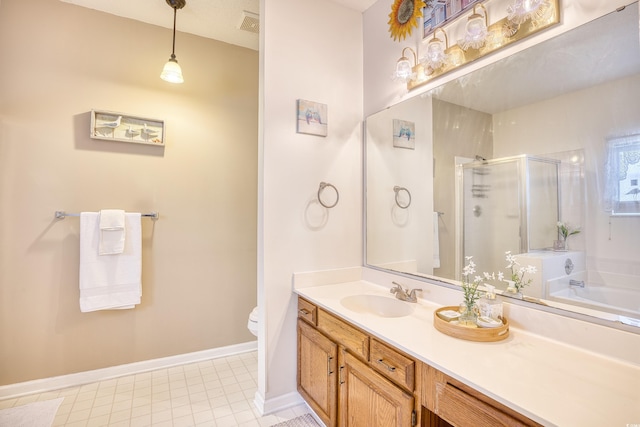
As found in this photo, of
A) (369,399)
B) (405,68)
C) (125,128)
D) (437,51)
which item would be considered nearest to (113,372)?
(125,128)

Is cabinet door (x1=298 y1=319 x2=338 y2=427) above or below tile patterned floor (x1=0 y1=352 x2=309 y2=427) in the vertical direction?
above

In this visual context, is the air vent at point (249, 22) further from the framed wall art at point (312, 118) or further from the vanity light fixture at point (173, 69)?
the framed wall art at point (312, 118)

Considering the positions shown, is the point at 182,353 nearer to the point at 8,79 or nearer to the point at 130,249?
Answer: the point at 130,249

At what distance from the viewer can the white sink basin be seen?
1736 millimetres

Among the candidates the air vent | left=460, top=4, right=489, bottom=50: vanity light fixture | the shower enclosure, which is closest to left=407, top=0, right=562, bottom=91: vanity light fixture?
left=460, top=4, right=489, bottom=50: vanity light fixture

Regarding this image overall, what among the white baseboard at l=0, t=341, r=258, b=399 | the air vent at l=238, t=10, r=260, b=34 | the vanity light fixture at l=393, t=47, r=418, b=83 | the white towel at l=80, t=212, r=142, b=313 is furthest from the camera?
the air vent at l=238, t=10, r=260, b=34

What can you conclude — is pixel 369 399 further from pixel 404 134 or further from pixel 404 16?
pixel 404 16

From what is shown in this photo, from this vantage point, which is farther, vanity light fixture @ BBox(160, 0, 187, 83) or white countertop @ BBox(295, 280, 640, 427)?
vanity light fixture @ BBox(160, 0, 187, 83)

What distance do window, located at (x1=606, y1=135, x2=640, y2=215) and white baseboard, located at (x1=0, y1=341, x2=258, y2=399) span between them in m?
2.77

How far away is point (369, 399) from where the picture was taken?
4.42ft

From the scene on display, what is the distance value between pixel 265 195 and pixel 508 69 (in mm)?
1424

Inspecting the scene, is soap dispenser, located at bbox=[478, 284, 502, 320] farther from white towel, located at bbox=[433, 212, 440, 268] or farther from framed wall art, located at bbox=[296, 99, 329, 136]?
framed wall art, located at bbox=[296, 99, 329, 136]

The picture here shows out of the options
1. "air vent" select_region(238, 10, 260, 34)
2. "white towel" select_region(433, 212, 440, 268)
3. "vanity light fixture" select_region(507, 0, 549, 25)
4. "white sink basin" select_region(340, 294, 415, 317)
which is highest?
"air vent" select_region(238, 10, 260, 34)

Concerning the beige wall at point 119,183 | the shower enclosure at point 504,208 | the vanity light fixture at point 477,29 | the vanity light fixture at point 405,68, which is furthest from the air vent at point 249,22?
the shower enclosure at point 504,208
